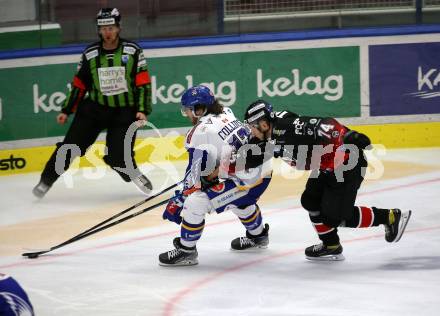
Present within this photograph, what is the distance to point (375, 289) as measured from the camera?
589 cm

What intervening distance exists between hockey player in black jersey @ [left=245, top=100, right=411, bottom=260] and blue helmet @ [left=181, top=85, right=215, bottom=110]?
0.39 metres

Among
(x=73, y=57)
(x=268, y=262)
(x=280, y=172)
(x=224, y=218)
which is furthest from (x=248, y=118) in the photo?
(x=73, y=57)

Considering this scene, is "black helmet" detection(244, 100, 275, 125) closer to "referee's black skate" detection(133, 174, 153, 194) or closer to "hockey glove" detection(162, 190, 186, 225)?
"hockey glove" detection(162, 190, 186, 225)

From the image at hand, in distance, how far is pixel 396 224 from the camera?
263 inches

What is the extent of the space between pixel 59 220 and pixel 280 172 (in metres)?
2.58

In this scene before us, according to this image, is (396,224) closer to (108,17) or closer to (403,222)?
(403,222)

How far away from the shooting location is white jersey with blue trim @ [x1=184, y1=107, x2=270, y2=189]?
6516mm

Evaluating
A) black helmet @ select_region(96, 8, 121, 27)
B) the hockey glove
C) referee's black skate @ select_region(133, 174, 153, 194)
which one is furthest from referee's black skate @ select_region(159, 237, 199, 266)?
black helmet @ select_region(96, 8, 121, 27)

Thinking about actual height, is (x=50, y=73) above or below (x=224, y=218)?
above

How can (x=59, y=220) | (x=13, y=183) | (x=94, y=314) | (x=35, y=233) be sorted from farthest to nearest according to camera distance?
(x=13, y=183), (x=59, y=220), (x=35, y=233), (x=94, y=314)

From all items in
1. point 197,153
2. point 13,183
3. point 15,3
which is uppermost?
point 15,3

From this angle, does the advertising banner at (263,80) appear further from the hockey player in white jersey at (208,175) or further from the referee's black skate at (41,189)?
the hockey player in white jersey at (208,175)

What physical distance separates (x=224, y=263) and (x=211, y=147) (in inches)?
30.5

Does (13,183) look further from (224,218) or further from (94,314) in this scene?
(94,314)
